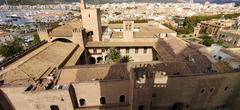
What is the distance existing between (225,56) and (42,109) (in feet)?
88.5

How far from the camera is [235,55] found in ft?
89.7

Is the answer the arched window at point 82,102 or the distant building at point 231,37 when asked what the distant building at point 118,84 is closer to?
the arched window at point 82,102

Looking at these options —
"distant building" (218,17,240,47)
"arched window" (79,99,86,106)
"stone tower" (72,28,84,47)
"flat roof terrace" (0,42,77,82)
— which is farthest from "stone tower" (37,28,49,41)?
"distant building" (218,17,240,47)

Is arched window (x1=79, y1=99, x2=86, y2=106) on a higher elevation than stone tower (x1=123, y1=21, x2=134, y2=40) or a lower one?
lower

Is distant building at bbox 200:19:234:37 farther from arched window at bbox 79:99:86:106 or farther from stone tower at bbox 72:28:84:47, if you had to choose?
arched window at bbox 79:99:86:106

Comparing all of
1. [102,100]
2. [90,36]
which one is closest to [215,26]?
[90,36]

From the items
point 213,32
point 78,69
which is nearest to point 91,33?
point 78,69

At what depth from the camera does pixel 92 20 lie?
1478 inches

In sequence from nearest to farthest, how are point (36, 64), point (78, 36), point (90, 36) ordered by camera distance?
point (36, 64)
point (78, 36)
point (90, 36)

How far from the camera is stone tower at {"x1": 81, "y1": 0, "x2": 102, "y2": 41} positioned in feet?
121

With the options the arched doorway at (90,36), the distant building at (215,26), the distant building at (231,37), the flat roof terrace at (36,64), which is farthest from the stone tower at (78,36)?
the distant building at (215,26)

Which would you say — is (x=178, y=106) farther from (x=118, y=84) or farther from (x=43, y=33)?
(x=43, y=33)

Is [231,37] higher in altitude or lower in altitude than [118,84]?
lower

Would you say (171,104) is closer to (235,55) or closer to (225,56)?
(225,56)
